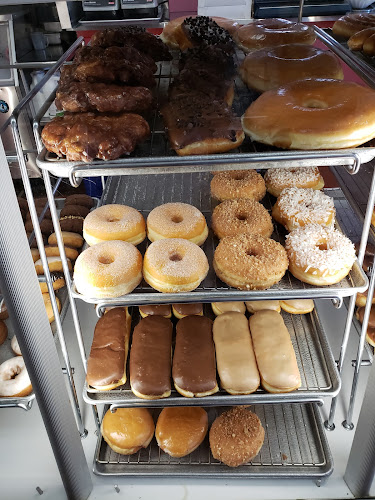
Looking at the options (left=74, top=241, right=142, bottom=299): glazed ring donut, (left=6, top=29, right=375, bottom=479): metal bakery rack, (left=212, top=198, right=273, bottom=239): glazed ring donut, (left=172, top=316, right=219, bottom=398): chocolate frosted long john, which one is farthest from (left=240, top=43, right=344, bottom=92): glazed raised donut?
(left=172, top=316, right=219, bottom=398): chocolate frosted long john

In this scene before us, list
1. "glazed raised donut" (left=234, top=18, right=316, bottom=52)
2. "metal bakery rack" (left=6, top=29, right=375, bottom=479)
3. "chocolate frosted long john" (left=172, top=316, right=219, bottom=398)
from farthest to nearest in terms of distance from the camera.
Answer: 1. "glazed raised donut" (left=234, top=18, right=316, bottom=52)
2. "chocolate frosted long john" (left=172, top=316, right=219, bottom=398)
3. "metal bakery rack" (left=6, top=29, right=375, bottom=479)

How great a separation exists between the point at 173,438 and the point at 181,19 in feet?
6.58

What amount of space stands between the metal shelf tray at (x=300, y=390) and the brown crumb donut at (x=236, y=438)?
20 centimetres

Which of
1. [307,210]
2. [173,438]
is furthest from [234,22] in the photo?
[173,438]

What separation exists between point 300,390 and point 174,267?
0.79m

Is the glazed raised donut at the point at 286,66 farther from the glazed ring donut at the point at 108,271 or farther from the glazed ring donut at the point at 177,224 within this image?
the glazed ring donut at the point at 108,271

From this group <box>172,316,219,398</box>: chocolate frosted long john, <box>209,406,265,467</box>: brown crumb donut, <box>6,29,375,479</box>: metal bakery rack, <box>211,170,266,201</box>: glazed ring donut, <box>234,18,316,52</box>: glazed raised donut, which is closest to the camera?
<box>6,29,375,479</box>: metal bakery rack

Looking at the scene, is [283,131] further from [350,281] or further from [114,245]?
[114,245]

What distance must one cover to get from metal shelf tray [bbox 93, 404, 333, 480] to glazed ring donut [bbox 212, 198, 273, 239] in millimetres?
964

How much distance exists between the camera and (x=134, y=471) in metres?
2.00

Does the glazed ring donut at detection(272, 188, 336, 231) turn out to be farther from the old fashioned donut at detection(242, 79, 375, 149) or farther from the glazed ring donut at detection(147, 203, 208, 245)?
the old fashioned donut at detection(242, 79, 375, 149)

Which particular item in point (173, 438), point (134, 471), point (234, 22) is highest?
point (234, 22)

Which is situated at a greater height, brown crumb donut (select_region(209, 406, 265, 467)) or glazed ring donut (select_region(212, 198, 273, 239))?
glazed ring donut (select_region(212, 198, 273, 239))

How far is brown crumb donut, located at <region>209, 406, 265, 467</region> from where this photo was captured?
6.27 feet
